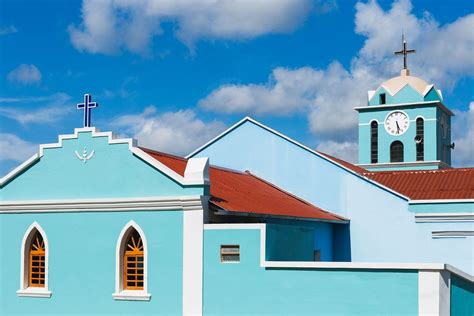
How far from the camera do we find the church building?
16516 mm

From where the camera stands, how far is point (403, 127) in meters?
34.8

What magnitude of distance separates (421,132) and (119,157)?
64.0ft

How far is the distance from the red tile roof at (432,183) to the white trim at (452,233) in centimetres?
141

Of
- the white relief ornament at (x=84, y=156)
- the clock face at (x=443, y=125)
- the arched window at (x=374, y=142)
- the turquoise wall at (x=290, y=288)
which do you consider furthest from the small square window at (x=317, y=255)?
the clock face at (x=443, y=125)

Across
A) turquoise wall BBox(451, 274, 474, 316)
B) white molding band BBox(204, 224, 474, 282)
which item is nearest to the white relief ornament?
white molding band BBox(204, 224, 474, 282)

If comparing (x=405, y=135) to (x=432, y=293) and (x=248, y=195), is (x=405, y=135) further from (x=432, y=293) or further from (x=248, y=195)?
(x=432, y=293)

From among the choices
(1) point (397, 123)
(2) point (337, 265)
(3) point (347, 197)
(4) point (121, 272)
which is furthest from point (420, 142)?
(4) point (121, 272)

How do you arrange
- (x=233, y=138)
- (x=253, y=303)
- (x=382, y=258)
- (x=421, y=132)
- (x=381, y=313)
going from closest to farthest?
(x=381, y=313) → (x=253, y=303) → (x=382, y=258) → (x=233, y=138) → (x=421, y=132)

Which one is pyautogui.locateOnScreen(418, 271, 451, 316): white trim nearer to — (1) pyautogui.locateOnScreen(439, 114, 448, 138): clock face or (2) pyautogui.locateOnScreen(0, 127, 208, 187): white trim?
(2) pyautogui.locateOnScreen(0, 127, 208, 187): white trim

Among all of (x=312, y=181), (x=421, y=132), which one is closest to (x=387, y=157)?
(x=421, y=132)

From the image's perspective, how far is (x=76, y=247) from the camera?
19.2 metres

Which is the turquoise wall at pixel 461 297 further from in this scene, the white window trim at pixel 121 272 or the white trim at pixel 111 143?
the white window trim at pixel 121 272

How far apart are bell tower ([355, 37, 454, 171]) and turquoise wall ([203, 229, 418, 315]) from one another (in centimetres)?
1873

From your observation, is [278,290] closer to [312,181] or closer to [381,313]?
[381,313]
